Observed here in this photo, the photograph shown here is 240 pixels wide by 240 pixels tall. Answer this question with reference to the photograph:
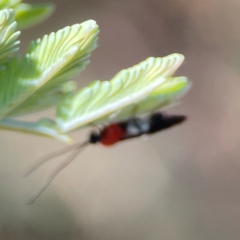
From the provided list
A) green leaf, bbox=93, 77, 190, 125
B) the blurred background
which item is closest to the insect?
green leaf, bbox=93, 77, 190, 125

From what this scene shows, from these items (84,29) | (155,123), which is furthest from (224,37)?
(84,29)

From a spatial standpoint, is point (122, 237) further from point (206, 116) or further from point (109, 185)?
point (206, 116)

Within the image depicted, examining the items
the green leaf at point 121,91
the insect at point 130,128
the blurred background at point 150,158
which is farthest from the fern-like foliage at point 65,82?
the blurred background at point 150,158

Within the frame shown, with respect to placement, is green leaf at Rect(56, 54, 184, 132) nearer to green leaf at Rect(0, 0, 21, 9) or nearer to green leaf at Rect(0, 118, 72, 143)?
green leaf at Rect(0, 118, 72, 143)

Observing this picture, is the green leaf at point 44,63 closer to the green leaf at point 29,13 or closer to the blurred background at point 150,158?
the green leaf at point 29,13

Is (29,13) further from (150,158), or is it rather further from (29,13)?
(150,158)

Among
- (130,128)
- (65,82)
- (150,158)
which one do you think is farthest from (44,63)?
(150,158)
